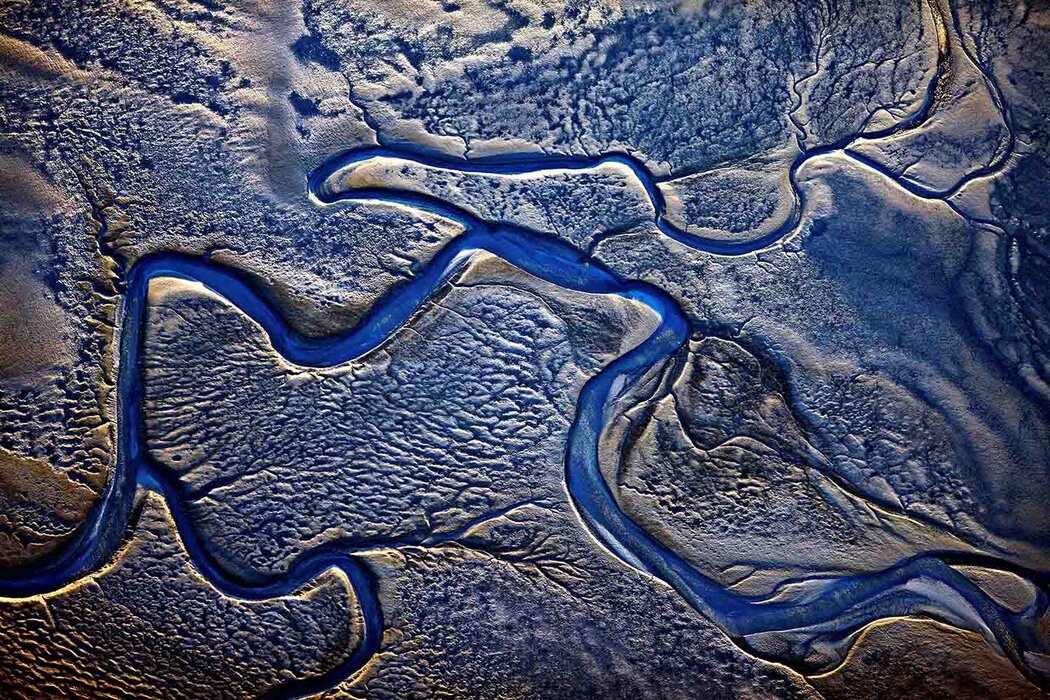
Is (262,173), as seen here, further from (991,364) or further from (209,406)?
(991,364)

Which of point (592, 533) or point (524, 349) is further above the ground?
point (524, 349)

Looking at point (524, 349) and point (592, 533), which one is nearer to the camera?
point (592, 533)

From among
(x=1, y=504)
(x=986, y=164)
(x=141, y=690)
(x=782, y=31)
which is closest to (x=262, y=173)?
(x=1, y=504)
